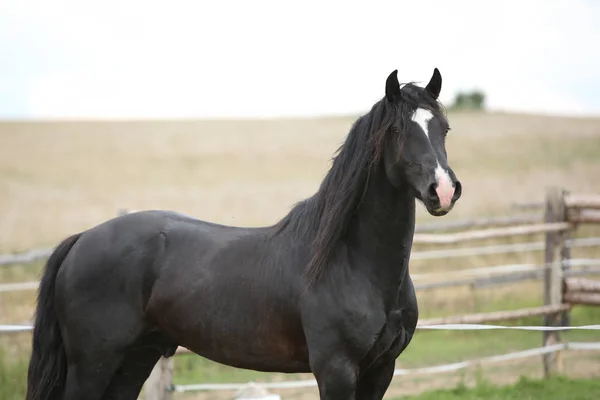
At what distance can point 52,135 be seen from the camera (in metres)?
31.8

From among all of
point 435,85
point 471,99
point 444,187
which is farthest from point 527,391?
point 471,99

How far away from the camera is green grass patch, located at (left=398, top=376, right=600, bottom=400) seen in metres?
6.45

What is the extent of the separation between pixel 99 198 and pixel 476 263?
35.1 ft

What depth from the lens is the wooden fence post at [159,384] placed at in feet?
18.6

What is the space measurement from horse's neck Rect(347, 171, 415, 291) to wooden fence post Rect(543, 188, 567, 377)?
4.33 metres

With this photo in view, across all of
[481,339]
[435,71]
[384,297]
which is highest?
[435,71]

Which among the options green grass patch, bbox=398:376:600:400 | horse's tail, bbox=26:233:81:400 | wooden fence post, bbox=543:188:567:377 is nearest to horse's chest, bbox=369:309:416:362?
horse's tail, bbox=26:233:81:400

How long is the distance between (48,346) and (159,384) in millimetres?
1570

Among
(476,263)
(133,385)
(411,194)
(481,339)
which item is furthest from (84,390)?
(476,263)

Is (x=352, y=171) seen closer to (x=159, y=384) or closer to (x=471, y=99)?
(x=159, y=384)

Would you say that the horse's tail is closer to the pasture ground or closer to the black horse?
the black horse

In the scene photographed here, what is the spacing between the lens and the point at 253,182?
23688 millimetres

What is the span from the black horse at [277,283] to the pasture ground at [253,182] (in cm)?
54

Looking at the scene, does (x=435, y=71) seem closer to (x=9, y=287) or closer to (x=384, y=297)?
(x=384, y=297)
